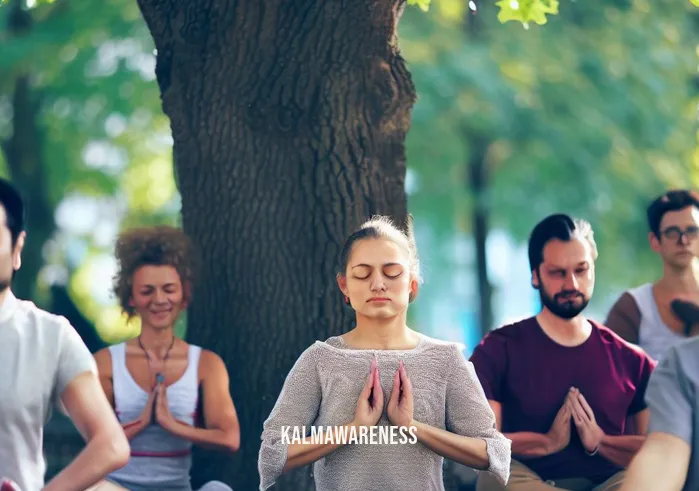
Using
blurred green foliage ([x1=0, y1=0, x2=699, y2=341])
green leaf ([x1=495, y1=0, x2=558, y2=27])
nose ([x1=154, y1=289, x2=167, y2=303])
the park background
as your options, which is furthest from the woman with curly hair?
blurred green foliage ([x1=0, y1=0, x2=699, y2=341])

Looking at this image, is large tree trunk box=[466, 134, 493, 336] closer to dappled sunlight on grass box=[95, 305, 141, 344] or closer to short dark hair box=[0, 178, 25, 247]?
dappled sunlight on grass box=[95, 305, 141, 344]

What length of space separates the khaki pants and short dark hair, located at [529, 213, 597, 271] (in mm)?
982

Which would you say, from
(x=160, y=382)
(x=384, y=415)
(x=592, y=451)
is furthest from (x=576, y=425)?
(x=160, y=382)

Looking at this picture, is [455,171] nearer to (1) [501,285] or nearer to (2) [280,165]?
(1) [501,285]

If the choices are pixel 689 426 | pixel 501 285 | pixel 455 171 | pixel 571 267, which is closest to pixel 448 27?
pixel 455 171

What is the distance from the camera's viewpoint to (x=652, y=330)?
6789 mm

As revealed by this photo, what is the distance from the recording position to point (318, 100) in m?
6.80

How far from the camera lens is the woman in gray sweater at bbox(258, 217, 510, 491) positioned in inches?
175

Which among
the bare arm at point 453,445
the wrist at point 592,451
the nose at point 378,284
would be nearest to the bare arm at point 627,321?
the wrist at point 592,451

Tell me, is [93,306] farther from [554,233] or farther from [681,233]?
[554,233]

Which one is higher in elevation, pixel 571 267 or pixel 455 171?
pixel 455 171

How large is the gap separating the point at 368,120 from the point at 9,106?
890 cm

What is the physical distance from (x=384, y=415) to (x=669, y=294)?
287 centimetres

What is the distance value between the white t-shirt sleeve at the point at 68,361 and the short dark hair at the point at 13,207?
438 millimetres
